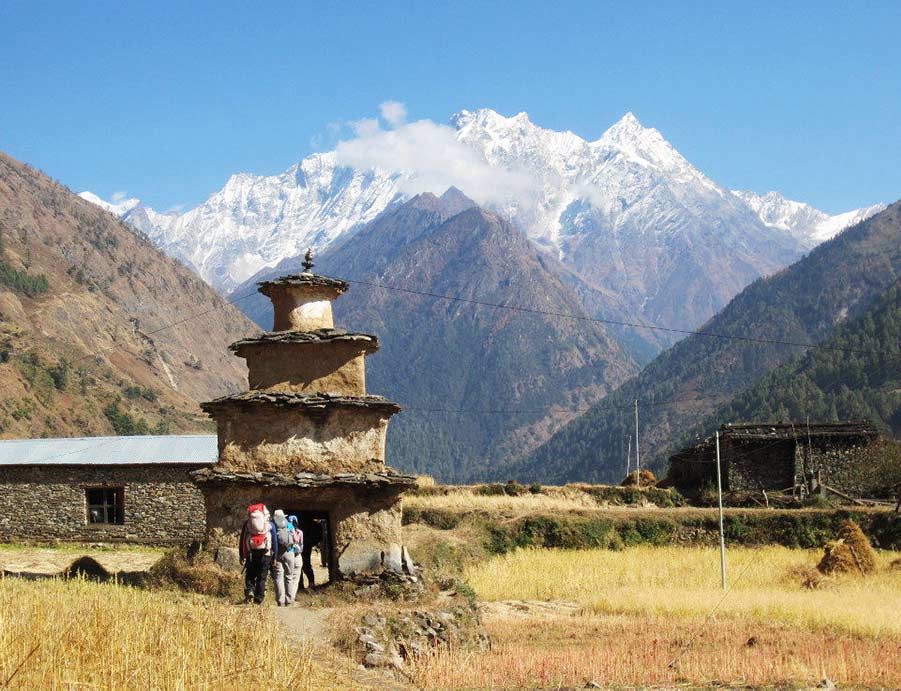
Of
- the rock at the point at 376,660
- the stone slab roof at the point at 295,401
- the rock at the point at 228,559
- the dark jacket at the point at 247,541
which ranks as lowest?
the rock at the point at 376,660

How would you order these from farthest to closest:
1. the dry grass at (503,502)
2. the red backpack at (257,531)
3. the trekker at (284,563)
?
the dry grass at (503,502), the trekker at (284,563), the red backpack at (257,531)

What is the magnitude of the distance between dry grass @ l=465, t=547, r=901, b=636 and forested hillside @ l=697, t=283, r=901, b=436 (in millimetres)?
95923

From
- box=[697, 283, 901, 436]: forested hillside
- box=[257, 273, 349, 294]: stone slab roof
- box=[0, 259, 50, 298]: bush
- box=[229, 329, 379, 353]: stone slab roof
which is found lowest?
box=[229, 329, 379, 353]: stone slab roof

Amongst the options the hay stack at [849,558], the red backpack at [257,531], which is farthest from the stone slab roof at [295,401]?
the hay stack at [849,558]

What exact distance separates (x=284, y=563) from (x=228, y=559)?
1864mm

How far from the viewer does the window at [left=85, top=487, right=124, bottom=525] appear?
43.4 metres

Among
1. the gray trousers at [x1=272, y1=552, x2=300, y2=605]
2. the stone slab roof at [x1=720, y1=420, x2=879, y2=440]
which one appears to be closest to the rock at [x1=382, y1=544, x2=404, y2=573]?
the gray trousers at [x1=272, y1=552, x2=300, y2=605]

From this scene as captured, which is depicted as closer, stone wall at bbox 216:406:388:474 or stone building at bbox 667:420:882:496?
stone wall at bbox 216:406:388:474

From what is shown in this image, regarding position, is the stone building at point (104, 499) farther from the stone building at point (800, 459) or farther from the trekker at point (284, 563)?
the stone building at point (800, 459)

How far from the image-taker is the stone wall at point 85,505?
4297 cm

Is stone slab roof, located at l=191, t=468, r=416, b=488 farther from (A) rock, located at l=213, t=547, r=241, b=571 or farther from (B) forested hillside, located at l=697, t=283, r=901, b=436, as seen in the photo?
(B) forested hillside, located at l=697, t=283, r=901, b=436

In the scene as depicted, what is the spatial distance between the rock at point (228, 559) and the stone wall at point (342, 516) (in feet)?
0.50

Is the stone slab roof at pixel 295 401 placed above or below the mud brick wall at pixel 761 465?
above

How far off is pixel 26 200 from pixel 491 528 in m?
171
